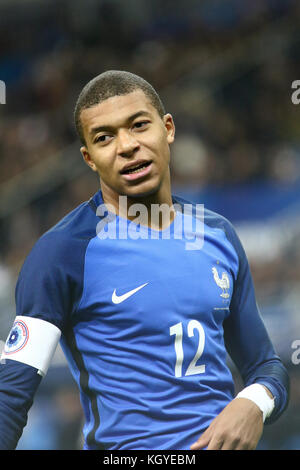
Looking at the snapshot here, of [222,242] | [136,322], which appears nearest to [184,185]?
[222,242]

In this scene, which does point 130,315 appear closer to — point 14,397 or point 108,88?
point 14,397

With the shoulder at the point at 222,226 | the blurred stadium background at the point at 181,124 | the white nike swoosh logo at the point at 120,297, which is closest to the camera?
the white nike swoosh logo at the point at 120,297

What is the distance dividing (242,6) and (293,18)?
1.68 feet

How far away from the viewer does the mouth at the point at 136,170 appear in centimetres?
155

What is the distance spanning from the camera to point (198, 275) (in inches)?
62.5

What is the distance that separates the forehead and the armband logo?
0.49m

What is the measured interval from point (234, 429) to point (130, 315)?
338 millimetres

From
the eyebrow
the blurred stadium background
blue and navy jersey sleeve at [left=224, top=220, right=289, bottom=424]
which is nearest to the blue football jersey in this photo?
blue and navy jersey sleeve at [left=224, top=220, right=289, bottom=424]

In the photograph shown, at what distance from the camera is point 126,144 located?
5.00 feet

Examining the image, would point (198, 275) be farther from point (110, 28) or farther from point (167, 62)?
point (110, 28)

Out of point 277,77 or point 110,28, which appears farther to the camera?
point 110,28

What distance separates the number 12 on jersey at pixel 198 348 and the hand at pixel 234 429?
111 millimetres

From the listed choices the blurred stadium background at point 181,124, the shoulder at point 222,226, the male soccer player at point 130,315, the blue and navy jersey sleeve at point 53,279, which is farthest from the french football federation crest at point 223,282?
the blurred stadium background at point 181,124

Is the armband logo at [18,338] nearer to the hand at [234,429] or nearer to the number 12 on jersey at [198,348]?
the number 12 on jersey at [198,348]
